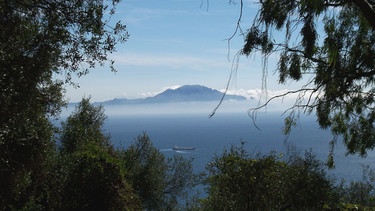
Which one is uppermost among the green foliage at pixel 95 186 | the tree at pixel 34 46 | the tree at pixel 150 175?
the tree at pixel 34 46

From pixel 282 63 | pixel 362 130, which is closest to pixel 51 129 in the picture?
pixel 282 63

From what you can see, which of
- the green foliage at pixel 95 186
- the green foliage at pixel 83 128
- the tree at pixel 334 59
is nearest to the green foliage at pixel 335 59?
the tree at pixel 334 59

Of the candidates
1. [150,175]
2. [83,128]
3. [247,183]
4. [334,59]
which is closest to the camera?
[334,59]

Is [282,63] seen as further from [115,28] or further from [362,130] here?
[362,130]

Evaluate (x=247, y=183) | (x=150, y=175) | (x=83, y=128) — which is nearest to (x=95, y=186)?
(x=247, y=183)

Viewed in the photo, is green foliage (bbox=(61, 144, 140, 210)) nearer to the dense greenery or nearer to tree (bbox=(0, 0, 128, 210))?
the dense greenery

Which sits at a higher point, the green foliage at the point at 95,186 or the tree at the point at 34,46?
the tree at the point at 34,46

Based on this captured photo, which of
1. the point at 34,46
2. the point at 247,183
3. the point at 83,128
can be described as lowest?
the point at 247,183

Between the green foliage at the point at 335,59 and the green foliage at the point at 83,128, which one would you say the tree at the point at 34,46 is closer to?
the green foliage at the point at 335,59

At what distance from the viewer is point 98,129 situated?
27.0 meters

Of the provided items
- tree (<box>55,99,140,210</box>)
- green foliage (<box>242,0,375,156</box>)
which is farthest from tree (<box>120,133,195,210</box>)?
green foliage (<box>242,0,375,156</box>)

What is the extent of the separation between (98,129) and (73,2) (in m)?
19.9

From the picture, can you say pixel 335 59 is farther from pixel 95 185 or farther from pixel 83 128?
pixel 83 128

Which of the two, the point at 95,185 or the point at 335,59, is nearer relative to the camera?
the point at 335,59
